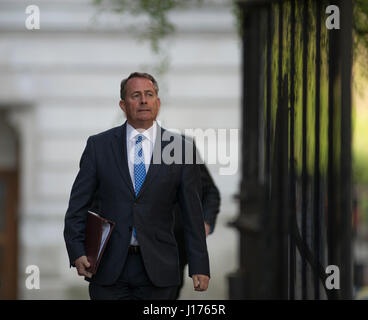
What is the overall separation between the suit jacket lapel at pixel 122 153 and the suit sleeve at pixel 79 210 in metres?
0.10

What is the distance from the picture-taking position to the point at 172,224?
2975 millimetres

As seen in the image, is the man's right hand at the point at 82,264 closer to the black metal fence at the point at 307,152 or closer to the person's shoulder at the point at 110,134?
the person's shoulder at the point at 110,134

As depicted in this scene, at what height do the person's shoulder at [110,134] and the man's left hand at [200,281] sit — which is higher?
the person's shoulder at [110,134]

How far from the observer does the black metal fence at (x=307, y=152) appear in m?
3.27

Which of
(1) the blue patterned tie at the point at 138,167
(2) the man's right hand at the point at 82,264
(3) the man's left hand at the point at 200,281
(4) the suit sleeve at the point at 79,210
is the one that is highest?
(1) the blue patterned tie at the point at 138,167

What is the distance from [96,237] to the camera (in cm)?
285

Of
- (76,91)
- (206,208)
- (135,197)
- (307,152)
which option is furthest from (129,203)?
(76,91)

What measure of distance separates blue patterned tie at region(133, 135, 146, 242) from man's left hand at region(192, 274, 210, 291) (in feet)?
1.00

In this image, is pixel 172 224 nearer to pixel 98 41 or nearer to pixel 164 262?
pixel 164 262

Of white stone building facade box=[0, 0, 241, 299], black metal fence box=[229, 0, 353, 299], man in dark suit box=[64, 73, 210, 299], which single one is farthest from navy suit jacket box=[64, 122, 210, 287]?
white stone building facade box=[0, 0, 241, 299]

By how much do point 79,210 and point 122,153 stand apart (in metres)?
0.26

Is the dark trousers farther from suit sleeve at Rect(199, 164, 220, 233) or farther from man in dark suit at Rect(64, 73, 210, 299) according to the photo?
suit sleeve at Rect(199, 164, 220, 233)

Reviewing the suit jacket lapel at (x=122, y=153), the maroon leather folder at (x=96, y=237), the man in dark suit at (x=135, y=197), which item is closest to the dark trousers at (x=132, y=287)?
the man in dark suit at (x=135, y=197)

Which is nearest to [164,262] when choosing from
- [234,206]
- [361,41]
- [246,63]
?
[361,41]
